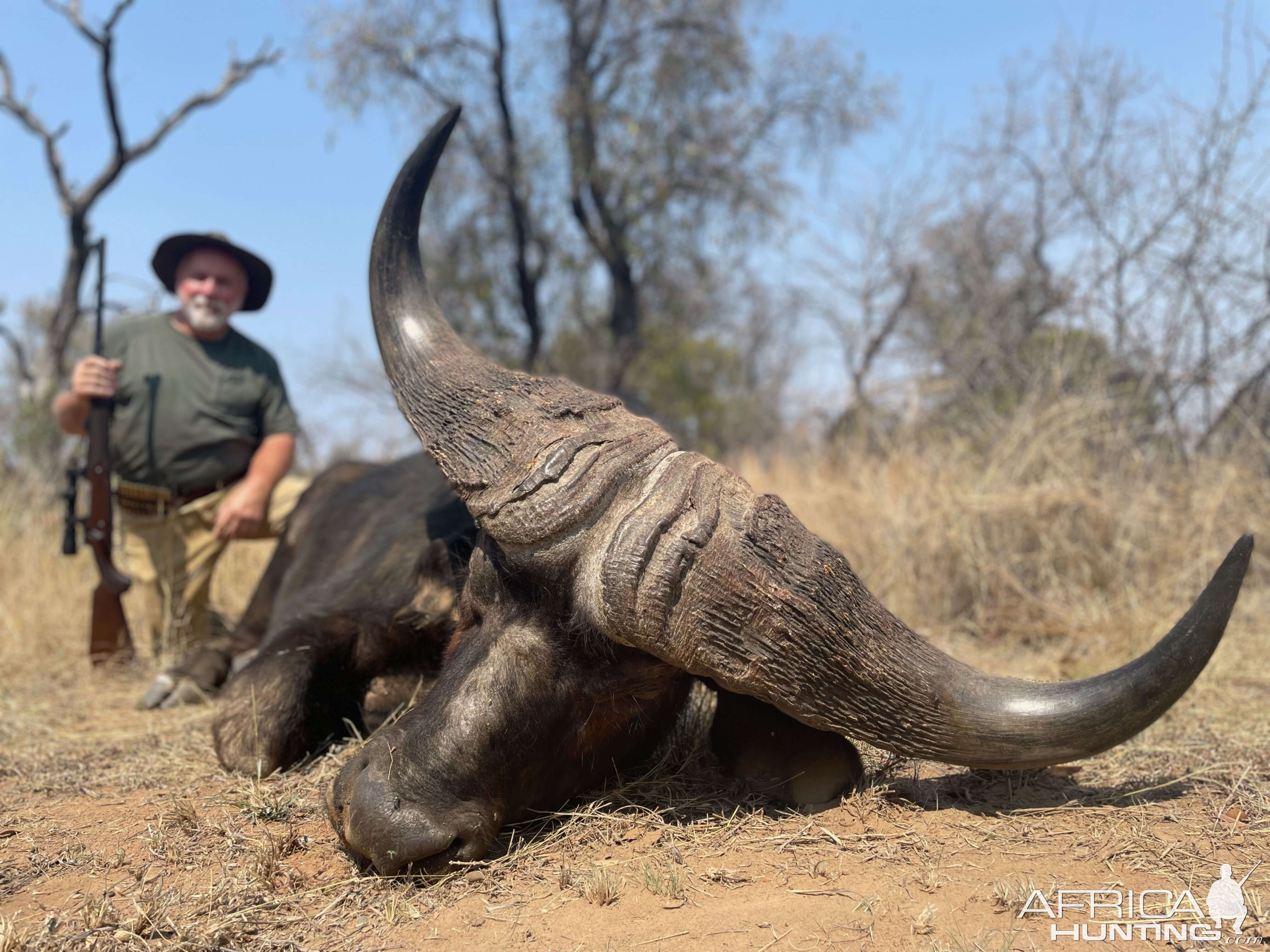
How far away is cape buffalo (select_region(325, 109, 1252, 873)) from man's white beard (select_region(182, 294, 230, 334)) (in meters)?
3.27

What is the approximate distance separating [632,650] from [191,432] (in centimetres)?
355

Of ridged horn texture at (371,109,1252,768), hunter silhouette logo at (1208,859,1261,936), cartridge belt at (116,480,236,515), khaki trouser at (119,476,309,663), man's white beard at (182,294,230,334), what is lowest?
khaki trouser at (119,476,309,663)

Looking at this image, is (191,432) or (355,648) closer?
(355,648)

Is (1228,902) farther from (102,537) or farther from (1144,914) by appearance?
(102,537)

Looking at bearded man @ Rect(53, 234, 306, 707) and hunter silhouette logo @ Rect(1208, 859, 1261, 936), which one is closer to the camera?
hunter silhouette logo @ Rect(1208, 859, 1261, 936)

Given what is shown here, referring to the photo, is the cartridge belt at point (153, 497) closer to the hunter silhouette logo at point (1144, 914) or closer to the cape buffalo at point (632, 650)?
the cape buffalo at point (632, 650)

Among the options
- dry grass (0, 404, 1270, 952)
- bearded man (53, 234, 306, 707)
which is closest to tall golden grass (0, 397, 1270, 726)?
dry grass (0, 404, 1270, 952)

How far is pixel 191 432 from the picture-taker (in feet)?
15.8

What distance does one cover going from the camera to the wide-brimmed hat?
4953mm

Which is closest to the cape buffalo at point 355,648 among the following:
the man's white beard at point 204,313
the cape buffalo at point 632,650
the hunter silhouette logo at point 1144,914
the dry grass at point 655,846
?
the dry grass at point 655,846

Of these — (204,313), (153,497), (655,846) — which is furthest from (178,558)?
(655,846)

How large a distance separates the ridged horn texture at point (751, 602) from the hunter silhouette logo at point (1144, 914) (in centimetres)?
31

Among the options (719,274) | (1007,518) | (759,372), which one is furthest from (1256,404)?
(759,372)

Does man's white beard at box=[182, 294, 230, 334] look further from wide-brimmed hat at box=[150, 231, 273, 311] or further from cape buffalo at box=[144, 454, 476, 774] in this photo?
cape buffalo at box=[144, 454, 476, 774]
